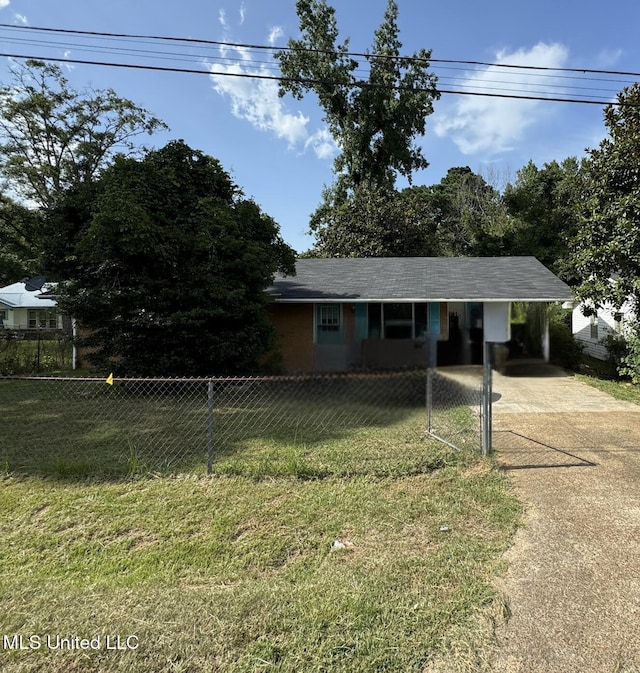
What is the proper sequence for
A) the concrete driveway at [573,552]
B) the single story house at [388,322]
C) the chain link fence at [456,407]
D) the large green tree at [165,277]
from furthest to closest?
1. the single story house at [388,322]
2. the large green tree at [165,277]
3. the chain link fence at [456,407]
4. the concrete driveway at [573,552]

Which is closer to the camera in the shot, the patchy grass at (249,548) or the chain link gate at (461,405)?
the patchy grass at (249,548)

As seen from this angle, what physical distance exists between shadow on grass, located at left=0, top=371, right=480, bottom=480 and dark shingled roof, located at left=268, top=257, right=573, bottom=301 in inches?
127

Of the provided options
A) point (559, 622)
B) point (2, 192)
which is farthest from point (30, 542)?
point (2, 192)

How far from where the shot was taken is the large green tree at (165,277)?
308 inches

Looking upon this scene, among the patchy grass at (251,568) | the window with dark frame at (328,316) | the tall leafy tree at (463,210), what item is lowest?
the patchy grass at (251,568)

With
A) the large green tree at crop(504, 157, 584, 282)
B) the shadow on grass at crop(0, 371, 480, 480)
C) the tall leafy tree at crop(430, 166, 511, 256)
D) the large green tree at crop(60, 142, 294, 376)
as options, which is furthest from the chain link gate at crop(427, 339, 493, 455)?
the tall leafy tree at crop(430, 166, 511, 256)

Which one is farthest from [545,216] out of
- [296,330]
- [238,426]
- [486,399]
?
[238,426]

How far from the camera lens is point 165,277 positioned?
834cm

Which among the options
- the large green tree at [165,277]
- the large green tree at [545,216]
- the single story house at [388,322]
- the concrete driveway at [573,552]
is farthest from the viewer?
the large green tree at [545,216]

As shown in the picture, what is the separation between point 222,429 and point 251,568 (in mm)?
3461

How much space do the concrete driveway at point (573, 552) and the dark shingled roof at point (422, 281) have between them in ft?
18.5

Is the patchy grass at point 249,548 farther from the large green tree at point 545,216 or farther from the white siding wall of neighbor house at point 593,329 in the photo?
the large green tree at point 545,216

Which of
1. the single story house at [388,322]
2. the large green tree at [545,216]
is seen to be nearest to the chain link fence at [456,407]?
the single story house at [388,322]

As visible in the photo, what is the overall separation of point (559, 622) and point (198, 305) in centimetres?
745
